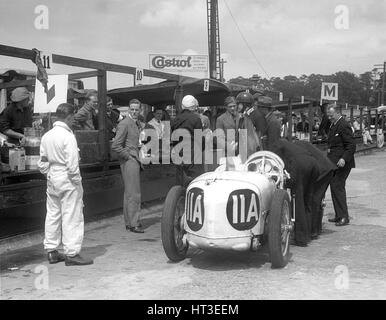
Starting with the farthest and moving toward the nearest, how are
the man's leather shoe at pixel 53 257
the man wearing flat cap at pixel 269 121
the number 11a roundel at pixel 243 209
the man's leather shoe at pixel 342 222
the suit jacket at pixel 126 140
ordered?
the man wearing flat cap at pixel 269 121 → the man's leather shoe at pixel 342 222 → the suit jacket at pixel 126 140 → the man's leather shoe at pixel 53 257 → the number 11a roundel at pixel 243 209

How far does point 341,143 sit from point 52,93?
170 inches

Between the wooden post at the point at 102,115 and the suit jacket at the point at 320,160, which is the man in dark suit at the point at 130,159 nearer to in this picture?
the wooden post at the point at 102,115

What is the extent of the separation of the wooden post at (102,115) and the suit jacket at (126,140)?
114 centimetres

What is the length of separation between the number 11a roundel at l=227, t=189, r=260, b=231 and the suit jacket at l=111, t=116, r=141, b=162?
2555 mm

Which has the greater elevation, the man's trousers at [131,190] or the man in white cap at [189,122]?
the man in white cap at [189,122]

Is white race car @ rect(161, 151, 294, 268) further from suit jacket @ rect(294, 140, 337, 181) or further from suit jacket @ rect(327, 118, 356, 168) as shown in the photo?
suit jacket @ rect(327, 118, 356, 168)

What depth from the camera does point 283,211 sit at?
576cm

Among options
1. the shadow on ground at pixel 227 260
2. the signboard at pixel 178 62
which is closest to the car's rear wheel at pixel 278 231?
the shadow on ground at pixel 227 260

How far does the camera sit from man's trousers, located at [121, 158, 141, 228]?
24.8 ft

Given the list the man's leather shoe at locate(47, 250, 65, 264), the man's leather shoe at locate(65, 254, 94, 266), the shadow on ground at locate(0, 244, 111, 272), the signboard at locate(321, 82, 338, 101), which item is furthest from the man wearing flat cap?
the signboard at locate(321, 82, 338, 101)

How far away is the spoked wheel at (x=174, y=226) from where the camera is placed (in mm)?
5676

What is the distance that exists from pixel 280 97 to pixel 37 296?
12062 mm

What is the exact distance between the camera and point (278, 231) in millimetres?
5383

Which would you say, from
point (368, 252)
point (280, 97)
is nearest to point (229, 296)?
point (368, 252)
